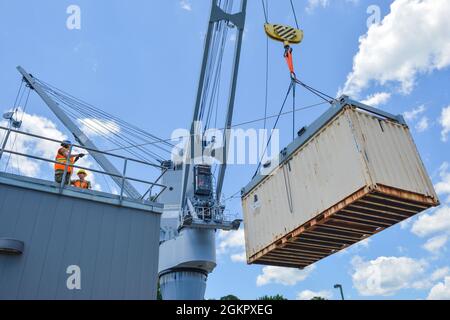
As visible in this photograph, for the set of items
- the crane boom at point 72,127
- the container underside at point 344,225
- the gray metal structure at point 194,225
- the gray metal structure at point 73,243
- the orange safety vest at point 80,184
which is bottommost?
the gray metal structure at point 73,243

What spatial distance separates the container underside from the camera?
9.56 metres

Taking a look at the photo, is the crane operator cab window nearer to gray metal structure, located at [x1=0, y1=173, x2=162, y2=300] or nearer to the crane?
the crane

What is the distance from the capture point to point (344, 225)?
36.5ft

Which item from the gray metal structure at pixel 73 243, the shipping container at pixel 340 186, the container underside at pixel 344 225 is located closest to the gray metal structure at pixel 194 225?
the container underside at pixel 344 225

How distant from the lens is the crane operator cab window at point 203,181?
74.4 ft

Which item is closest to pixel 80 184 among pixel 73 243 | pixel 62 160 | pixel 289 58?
pixel 62 160

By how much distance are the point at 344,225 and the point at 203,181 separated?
41.8 ft

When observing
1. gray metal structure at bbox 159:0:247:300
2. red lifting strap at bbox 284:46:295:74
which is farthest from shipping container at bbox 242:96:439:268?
gray metal structure at bbox 159:0:247:300

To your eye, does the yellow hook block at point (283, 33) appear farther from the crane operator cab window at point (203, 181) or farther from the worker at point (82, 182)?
the crane operator cab window at point (203, 181)

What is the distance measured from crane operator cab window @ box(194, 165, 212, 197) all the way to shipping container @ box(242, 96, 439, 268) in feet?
31.4

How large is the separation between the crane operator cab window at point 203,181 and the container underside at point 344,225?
948cm

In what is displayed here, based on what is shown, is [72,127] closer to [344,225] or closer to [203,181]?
[203,181]

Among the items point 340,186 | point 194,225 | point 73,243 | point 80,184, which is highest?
point 194,225
